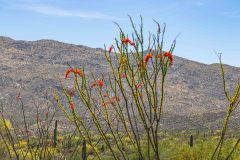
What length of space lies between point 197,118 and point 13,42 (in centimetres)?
11912

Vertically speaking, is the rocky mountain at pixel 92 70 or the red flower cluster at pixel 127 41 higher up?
the red flower cluster at pixel 127 41

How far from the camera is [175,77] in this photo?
16125cm

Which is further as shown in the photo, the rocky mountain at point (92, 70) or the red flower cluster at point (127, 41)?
the rocky mountain at point (92, 70)

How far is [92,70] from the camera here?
10188 centimetres

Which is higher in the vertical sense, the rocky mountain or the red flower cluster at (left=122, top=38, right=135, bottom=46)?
the red flower cluster at (left=122, top=38, right=135, bottom=46)

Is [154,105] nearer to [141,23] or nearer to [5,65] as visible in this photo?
[141,23]

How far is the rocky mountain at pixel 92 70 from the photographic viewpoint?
382ft

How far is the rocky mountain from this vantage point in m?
116

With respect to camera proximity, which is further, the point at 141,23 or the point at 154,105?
the point at 141,23

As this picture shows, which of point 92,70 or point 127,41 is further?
point 92,70

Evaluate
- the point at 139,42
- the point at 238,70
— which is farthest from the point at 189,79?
the point at 139,42

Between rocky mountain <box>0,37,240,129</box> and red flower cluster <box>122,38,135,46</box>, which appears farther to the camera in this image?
rocky mountain <box>0,37,240,129</box>

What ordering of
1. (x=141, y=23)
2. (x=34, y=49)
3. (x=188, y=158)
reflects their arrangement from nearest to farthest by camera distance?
(x=141, y=23) → (x=188, y=158) → (x=34, y=49)

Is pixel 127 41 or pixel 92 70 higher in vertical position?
pixel 127 41
